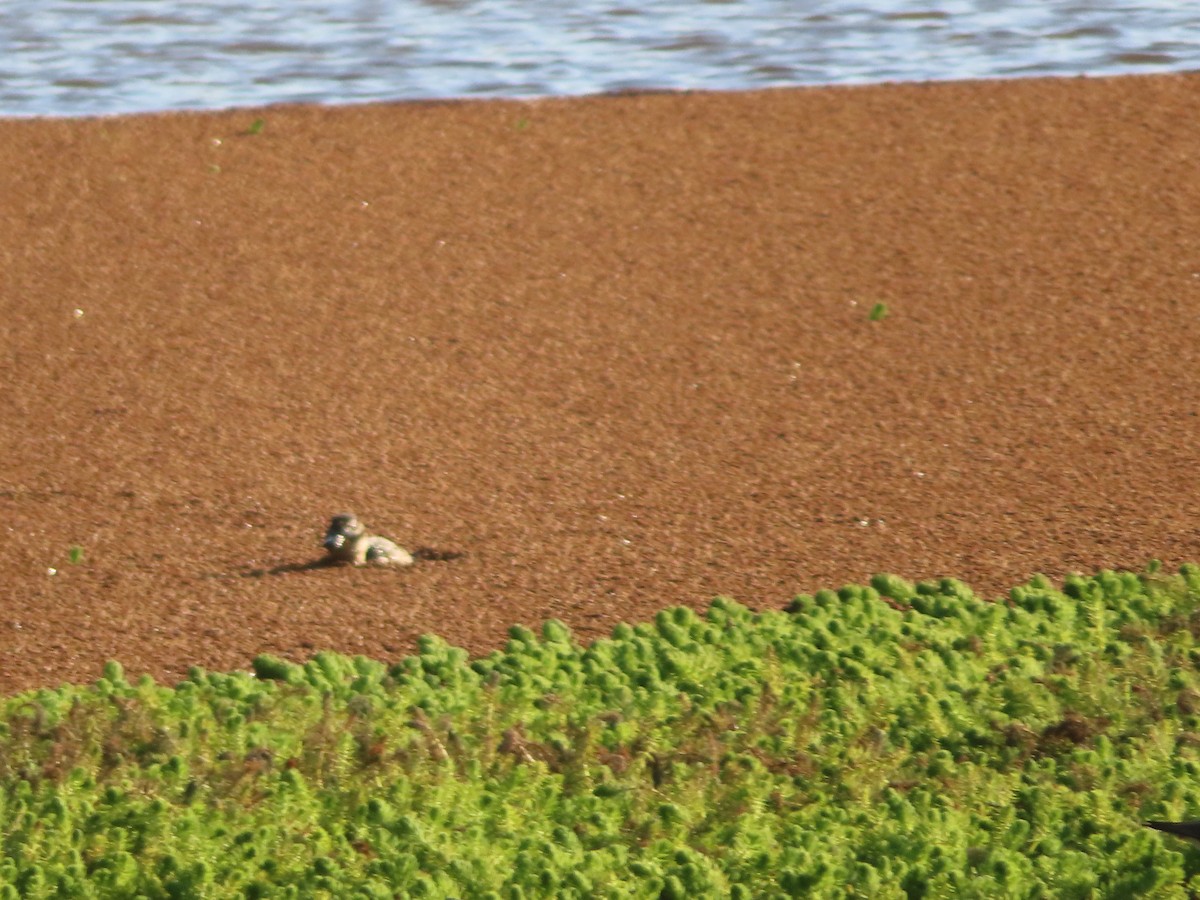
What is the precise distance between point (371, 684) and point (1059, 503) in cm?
284

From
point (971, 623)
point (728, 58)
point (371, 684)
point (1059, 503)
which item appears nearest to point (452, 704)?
point (371, 684)

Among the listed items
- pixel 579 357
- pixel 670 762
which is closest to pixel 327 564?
pixel 670 762

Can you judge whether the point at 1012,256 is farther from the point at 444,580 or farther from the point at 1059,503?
the point at 444,580

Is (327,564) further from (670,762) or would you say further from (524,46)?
(524,46)

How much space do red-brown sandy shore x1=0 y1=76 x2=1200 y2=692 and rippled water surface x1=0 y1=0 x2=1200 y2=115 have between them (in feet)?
3.83

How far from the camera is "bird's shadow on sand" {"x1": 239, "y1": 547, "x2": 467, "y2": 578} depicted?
20.9 ft

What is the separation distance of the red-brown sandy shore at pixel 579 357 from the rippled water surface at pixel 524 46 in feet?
3.83

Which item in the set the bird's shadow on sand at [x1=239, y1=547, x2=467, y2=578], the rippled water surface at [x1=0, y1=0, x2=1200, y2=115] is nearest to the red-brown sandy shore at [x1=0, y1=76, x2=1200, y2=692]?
the bird's shadow on sand at [x1=239, y1=547, x2=467, y2=578]

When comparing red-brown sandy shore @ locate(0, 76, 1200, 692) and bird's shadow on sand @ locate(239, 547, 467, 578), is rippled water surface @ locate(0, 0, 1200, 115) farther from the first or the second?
bird's shadow on sand @ locate(239, 547, 467, 578)

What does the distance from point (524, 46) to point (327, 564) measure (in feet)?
30.6

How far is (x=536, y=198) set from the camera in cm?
1023

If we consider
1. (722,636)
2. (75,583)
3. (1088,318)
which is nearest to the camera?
(722,636)

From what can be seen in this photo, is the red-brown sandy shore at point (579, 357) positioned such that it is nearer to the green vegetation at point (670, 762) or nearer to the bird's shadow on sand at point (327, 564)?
the bird's shadow on sand at point (327, 564)

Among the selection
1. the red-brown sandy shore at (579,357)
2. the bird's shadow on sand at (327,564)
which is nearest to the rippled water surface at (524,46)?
the red-brown sandy shore at (579,357)
